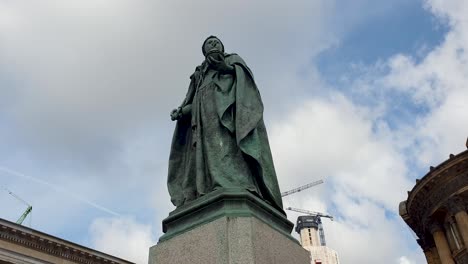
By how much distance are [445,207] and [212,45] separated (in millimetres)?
34986

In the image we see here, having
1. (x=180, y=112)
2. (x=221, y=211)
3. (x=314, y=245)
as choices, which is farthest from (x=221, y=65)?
(x=314, y=245)

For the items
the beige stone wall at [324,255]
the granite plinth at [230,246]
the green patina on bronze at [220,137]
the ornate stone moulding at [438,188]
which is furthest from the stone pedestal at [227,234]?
the beige stone wall at [324,255]

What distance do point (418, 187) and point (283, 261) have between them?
3578 centimetres

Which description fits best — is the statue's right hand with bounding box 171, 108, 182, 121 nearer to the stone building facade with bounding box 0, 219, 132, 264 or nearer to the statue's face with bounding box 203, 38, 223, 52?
the statue's face with bounding box 203, 38, 223, 52

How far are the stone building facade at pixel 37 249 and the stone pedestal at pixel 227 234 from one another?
2458cm

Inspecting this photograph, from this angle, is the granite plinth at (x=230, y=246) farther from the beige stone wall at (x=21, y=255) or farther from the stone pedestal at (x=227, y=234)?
the beige stone wall at (x=21, y=255)

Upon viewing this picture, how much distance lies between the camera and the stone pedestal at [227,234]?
4.50m

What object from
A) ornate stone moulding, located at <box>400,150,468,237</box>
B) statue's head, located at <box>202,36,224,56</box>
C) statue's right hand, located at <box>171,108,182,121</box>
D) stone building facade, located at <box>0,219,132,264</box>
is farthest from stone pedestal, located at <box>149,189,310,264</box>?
ornate stone moulding, located at <box>400,150,468,237</box>

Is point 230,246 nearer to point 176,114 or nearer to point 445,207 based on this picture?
point 176,114

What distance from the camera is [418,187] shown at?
123 ft

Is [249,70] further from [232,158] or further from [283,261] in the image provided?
[283,261]

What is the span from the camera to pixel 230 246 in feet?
14.7

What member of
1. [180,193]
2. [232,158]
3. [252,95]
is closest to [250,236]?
[232,158]

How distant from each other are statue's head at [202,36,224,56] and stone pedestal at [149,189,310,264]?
88.2 inches
